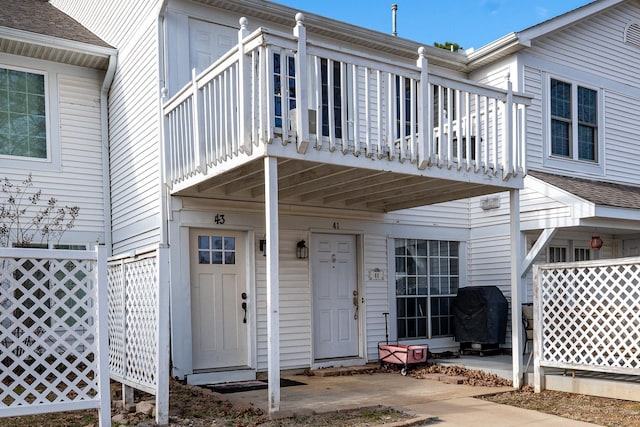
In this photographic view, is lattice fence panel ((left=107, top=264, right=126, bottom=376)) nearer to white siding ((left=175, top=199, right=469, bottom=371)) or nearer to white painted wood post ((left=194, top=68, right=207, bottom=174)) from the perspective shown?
white siding ((left=175, top=199, right=469, bottom=371))

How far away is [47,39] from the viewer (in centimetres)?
859

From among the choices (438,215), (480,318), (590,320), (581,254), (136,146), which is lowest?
(480,318)

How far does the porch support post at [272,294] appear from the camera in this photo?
555 centimetres

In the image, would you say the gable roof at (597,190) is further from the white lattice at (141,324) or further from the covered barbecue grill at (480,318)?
the white lattice at (141,324)

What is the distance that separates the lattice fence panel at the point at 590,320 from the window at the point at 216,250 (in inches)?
160

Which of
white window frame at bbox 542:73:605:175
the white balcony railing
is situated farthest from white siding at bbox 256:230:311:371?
white window frame at bbox 542:73:605:175

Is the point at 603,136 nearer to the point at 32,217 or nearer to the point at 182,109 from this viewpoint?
the point at 182,109

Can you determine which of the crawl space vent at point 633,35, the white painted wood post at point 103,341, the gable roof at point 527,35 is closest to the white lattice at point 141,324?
the white painted wood post at point 103,341

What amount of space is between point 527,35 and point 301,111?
6.01 m

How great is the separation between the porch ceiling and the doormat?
245cm

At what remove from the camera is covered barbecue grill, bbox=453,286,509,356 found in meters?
9.56

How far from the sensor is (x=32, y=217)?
8.53 metres

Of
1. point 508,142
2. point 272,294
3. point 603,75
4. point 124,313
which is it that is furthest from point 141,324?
point 603,75

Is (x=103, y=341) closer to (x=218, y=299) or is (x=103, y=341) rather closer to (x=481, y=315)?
(x=218, y=299)
